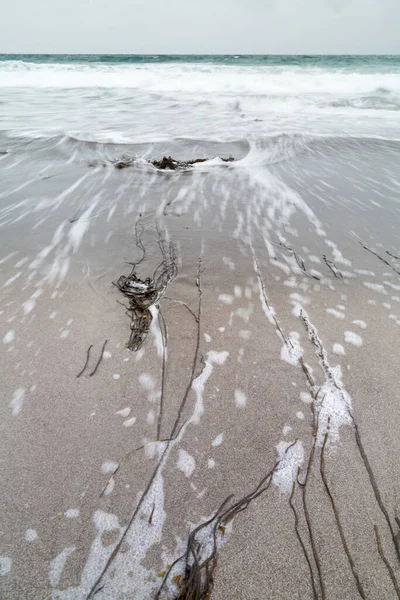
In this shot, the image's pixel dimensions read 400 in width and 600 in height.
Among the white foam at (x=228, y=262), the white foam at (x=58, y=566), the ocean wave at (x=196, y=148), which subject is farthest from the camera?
the ocean wave at (x=196, y=148)

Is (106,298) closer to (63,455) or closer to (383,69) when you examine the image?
(63,455)

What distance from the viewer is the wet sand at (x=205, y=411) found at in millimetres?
1379

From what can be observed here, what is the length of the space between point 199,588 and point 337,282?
2.33m

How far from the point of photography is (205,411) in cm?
192

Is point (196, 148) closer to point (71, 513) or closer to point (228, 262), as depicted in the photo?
point (228, 262)

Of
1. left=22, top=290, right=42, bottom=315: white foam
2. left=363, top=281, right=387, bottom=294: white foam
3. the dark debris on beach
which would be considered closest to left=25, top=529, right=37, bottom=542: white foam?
left=22, top=290, right=42, bottom=315: white foam

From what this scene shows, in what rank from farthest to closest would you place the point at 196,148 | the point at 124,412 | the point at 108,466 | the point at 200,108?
the point at 200,108, the point at 196,148, the point at 124,412, the point at 108,466

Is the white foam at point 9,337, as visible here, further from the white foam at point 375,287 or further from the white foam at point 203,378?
the white foam at point 375,287

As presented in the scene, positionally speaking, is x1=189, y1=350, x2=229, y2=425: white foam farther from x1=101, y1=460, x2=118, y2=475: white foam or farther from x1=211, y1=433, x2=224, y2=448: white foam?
x1=101, y1=460, x2=118, y2=475: white foam

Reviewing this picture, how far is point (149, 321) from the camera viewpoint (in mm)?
2504

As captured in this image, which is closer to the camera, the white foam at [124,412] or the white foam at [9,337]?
the white foam at [124,412]

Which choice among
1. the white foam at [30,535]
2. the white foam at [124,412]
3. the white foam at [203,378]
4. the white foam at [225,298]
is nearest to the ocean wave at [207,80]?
the white foam at [225,298]

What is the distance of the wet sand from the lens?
1.38 meters

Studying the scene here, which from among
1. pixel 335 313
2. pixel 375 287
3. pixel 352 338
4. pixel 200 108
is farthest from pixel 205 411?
pixel 200 108
